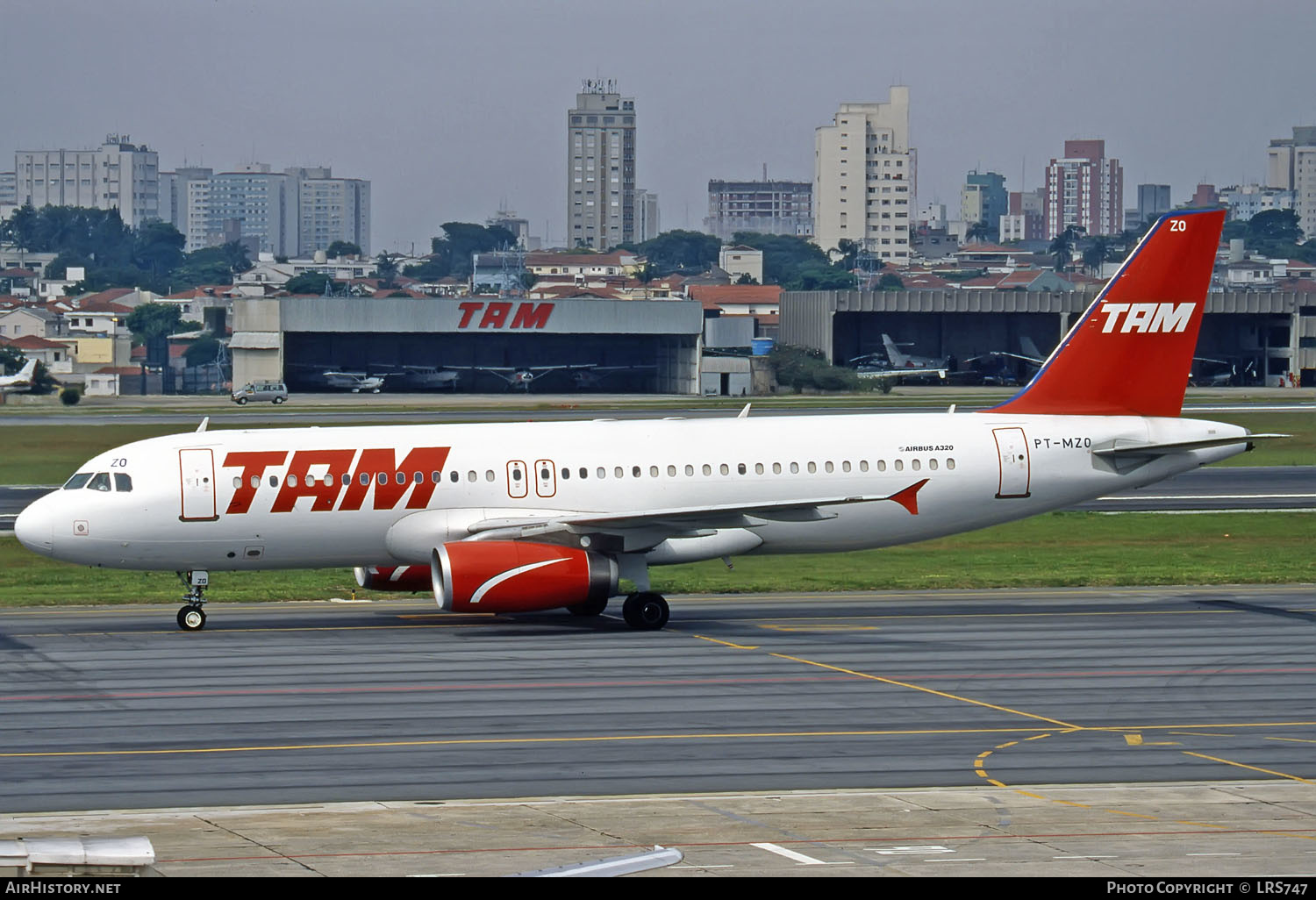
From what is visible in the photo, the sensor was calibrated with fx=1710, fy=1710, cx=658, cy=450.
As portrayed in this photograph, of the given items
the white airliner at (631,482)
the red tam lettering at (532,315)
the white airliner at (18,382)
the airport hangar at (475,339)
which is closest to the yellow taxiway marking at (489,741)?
the white airliner at (631,482)

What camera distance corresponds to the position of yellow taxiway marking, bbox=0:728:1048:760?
25.0m

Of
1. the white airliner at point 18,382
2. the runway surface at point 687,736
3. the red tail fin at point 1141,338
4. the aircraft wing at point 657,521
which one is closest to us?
the runway surface at point 687,736

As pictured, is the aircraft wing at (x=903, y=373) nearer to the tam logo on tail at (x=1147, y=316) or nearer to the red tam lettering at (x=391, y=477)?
the tam logo on tail at (x=1147, y=316)

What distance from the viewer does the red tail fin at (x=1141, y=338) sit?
137 feet

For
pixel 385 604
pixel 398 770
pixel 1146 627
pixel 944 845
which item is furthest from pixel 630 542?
pixel 944 845

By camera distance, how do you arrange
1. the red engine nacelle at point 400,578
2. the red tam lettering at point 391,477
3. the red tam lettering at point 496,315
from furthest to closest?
the red tam lettering at point 496,315 → the red engine nacelle at point 400,578 → the red tam lettering at point 391,477

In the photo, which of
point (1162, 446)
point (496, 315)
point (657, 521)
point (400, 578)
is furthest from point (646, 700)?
point (496, 315)

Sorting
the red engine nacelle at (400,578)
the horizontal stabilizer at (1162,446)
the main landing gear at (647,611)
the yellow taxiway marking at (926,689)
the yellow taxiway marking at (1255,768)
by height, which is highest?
the horizontal stabilizer at (1162,446)

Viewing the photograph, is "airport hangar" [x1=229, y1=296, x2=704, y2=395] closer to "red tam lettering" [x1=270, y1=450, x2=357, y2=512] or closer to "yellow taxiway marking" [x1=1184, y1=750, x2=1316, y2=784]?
"red tam lettering" [x1=270, y1=450, x2=357, y2=512]

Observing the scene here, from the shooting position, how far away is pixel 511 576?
35.3 metres

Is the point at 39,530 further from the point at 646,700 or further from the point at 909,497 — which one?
the point at 909,497

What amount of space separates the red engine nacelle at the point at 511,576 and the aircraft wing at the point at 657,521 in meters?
0.82

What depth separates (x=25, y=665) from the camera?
32.1 m

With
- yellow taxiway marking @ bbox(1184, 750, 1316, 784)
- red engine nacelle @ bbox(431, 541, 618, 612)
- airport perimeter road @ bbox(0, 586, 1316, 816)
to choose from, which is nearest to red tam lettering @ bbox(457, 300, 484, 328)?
airport perimeter road @ bbox(0, 586, 1316, 816)
